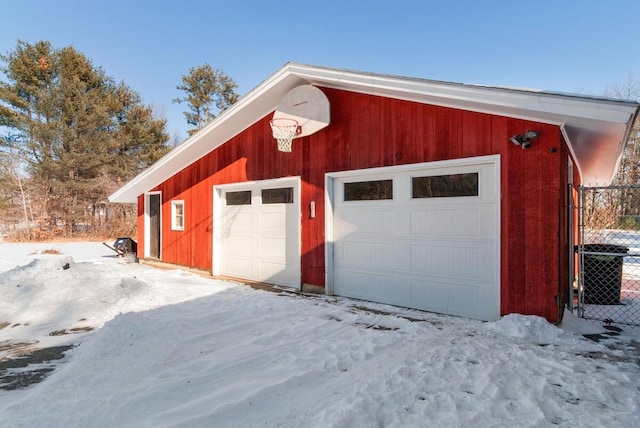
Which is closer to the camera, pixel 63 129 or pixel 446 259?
pixel 446 259

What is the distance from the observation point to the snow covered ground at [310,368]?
7.52 feet

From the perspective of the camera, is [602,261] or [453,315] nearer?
[453,315]

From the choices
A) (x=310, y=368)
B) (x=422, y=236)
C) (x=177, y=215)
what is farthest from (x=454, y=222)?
(x=177, y=215)

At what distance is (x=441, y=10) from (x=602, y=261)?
25.7 feet

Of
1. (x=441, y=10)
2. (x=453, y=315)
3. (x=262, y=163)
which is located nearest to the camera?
(x=453, y=315)

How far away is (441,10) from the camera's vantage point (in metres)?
9.71

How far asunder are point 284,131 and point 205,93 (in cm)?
2057

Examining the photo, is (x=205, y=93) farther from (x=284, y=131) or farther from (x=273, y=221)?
(x=284, y=131)

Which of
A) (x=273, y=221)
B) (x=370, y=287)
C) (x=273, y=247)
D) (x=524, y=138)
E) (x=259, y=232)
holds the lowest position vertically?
(x=370, y=287)

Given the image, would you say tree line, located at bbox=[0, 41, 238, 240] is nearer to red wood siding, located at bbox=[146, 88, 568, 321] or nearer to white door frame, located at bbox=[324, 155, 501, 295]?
red wood siding, located at bbox=[146, 88, 568, 321]

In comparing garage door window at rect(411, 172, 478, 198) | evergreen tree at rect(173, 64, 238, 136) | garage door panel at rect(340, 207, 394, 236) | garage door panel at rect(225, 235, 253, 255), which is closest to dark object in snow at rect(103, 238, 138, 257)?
garage door panel at rect(225, 235, 253, 255)

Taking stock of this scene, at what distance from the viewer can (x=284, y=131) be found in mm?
6391

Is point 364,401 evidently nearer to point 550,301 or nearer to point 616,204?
point 550,301

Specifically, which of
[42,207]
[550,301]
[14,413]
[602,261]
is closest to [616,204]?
[602,261]
